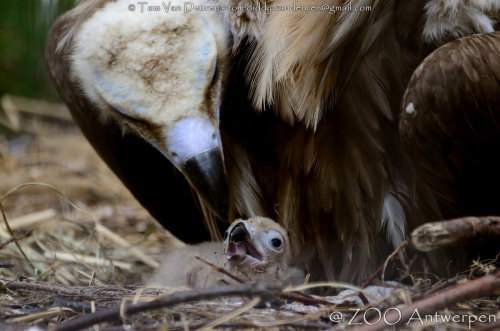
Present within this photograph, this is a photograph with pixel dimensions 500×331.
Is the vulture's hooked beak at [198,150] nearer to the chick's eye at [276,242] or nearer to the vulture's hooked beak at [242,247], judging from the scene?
the vulture's hooked beak at [242,247]

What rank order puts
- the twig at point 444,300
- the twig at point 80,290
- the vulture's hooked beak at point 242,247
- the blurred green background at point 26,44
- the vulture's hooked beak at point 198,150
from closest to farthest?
the twig at point 444,300, the twig at point 80,290, the vulture's hooked beak at point 198,150, the vulture's hooked beak at point 242,247, the blurred green background at point 26,44

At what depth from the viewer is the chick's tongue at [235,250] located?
200 centimetres

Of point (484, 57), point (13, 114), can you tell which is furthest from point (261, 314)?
point (13, 114)

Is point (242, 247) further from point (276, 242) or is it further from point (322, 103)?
point (322, 103)

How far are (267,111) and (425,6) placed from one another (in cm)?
53

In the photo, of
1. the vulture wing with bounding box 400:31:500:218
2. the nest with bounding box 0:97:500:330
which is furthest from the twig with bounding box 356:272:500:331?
the vulture wing with bounding box 400:31:500:218

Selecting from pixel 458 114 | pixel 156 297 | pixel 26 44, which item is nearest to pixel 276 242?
pixel 156 297

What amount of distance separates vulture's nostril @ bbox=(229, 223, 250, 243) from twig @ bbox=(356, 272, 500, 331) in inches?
26.1

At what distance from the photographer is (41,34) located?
10.8 ft

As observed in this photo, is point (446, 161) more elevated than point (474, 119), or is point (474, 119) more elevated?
point (474, 119)

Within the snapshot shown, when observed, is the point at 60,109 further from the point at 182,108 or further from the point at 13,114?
the point at 182,108

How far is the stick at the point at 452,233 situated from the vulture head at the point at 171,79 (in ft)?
2.25

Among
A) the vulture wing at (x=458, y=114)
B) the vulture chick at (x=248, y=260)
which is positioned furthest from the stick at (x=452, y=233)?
the vulture chick at (x=248, y=260)

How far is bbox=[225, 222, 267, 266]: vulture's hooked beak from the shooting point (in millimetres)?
1996
